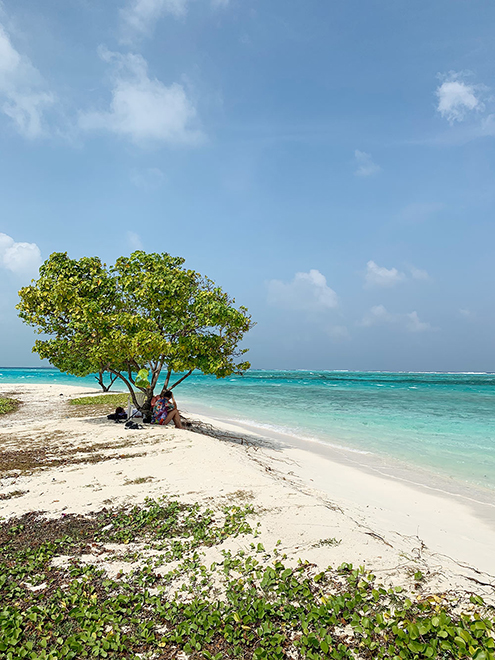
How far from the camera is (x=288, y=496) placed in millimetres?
6793

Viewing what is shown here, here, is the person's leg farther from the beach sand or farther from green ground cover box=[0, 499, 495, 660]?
green ground cover box=[0, 499, 495, 660]

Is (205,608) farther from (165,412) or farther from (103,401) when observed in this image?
(103,401)

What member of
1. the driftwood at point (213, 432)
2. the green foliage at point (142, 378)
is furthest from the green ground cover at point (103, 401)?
the green foliage at point (142, 378)

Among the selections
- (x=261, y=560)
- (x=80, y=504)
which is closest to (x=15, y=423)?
(x=80, y=504)

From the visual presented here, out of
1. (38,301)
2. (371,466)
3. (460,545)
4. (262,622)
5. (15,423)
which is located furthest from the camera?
(15,423)

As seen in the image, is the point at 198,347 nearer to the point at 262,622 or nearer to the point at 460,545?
the point at 460,545

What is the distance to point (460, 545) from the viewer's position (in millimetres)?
6254

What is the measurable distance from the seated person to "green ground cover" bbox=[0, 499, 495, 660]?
9.31 meters

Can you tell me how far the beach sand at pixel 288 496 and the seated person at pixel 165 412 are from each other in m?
2.11

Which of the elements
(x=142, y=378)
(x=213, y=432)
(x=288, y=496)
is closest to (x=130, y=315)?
(x=142, y=378)

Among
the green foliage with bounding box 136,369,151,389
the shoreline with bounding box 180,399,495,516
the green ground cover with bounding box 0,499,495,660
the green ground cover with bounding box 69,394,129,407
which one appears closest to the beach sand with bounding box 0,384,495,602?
the shoreline with bounding box 180,399,495,516

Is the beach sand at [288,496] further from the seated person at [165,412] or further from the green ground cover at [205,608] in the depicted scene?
the seated person at [165,412]

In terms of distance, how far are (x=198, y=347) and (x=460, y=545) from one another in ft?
31.2

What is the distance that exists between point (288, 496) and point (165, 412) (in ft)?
28.4
